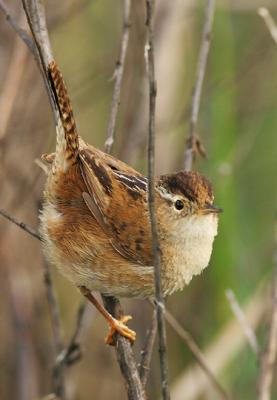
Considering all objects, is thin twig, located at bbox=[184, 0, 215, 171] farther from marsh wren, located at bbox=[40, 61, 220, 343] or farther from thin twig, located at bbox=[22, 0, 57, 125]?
thin twig, located at bbox=[22, 0, 57, 125]

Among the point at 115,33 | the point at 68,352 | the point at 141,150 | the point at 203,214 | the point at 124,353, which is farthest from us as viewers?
the point at 115,33

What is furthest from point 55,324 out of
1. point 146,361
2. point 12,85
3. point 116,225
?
point 12,85

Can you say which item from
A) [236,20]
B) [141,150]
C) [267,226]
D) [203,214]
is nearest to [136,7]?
[141,150]

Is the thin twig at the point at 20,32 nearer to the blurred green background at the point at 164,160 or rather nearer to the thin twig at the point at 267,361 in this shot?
the blurred green background at the point at 164,160

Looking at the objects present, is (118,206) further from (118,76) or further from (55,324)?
(55,324)

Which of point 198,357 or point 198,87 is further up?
point 198,87

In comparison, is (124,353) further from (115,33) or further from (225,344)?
(115,33)

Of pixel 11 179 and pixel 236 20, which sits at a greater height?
pixel 236 20
